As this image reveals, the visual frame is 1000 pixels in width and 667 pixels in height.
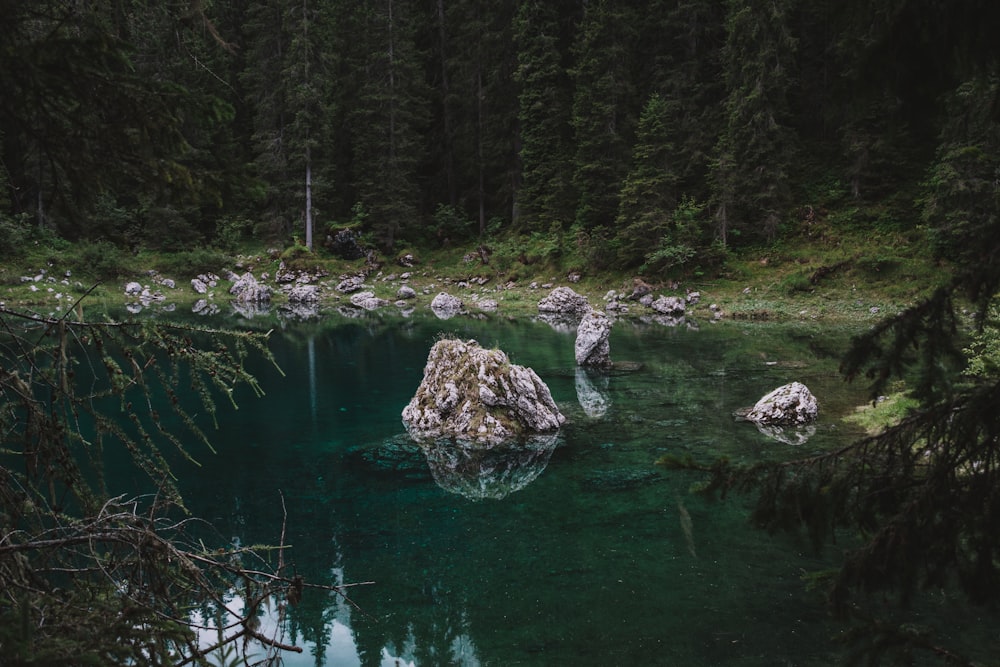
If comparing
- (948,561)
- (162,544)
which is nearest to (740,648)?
(948,561)

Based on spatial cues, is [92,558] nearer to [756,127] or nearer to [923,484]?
[923,484]

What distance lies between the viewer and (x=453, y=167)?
163ft

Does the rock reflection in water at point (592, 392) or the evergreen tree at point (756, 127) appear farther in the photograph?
the evergreen tree at point (756, 127)

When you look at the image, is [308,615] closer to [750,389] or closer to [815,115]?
[750,389]

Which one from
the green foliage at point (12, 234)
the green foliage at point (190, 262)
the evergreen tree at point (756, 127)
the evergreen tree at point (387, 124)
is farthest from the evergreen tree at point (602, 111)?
the green foliage at point (12, 234)

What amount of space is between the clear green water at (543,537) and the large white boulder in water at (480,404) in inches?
24.9

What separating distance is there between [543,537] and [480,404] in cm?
506

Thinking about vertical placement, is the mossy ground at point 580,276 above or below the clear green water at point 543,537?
above

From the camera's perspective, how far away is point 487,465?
1105cm

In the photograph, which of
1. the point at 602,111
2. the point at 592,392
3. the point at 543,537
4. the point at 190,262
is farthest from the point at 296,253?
the point at 543,537

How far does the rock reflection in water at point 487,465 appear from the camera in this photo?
10.0m

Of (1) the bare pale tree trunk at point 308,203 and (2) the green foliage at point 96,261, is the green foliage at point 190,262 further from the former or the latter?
(1) the bare pale tree trunk at point 308,203

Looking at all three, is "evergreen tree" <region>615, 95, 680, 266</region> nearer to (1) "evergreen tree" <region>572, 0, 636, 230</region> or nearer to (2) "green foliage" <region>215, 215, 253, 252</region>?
(1) "evergreen tree" <region>572, 0, 636, 230</region>

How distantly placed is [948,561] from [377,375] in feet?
55.3
